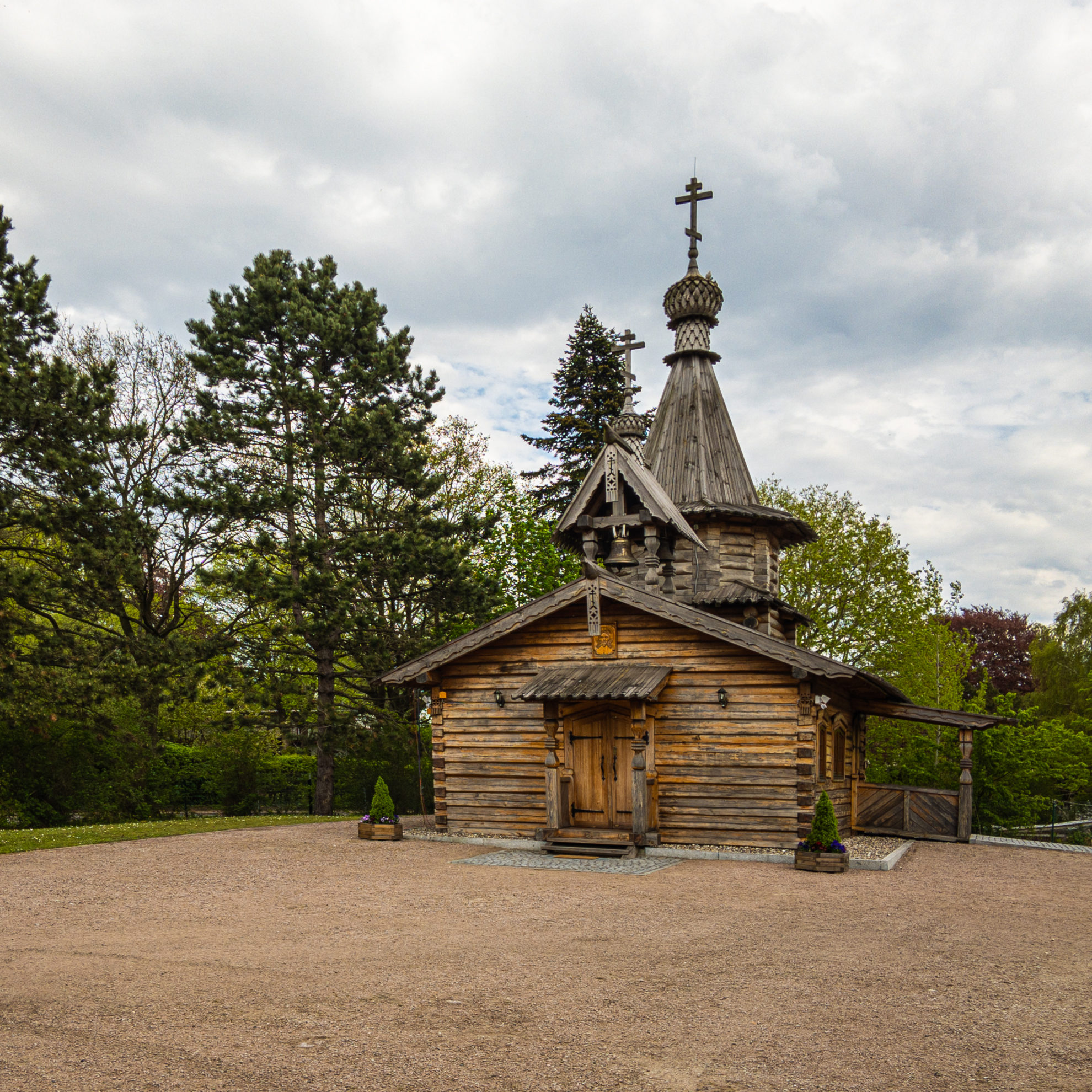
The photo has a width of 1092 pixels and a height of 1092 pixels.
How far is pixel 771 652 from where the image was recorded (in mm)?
16234

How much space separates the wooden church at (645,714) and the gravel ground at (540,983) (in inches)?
120

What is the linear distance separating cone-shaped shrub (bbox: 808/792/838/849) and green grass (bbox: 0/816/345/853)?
13.3 m

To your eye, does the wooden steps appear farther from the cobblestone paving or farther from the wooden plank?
the wooden plank

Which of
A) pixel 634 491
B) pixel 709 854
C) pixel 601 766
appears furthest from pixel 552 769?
pixel 634 491

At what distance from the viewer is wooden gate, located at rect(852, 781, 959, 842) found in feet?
66.2

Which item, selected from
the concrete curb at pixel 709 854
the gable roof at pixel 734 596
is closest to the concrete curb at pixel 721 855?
the concrete curb at pixel 709 854

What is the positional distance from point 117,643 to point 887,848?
2005 centimetres

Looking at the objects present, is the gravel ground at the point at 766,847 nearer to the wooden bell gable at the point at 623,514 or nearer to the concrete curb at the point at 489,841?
the concrete curb at the point at 489,841

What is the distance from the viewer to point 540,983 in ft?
25.8

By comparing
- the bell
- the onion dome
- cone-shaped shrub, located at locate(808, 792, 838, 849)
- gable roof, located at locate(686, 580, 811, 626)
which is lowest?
cone-shaped shrub, located at locate(808, 792, 838, 849)

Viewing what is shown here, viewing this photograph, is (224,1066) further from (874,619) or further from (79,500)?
(874,619)

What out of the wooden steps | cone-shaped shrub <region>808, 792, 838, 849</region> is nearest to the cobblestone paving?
the wooden steps

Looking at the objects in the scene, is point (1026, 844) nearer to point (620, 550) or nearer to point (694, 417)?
point (620, 550)

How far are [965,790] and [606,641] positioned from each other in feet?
27.8
